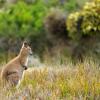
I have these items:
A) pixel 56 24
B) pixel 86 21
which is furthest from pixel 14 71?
pixel 56 24

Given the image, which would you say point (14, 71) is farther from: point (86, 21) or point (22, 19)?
point (22, 19)

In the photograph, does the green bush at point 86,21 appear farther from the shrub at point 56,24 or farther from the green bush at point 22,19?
the green bush at point 22,19

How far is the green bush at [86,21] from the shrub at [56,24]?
3.06 ft

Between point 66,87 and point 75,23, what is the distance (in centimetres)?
940

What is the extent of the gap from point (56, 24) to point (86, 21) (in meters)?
1.73

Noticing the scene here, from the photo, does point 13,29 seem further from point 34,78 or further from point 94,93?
point 94,93

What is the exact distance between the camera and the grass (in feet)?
32.6

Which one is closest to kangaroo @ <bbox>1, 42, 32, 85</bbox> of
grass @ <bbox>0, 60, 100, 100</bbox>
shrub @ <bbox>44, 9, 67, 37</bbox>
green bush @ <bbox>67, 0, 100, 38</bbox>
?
grass @ <bbox>0, 60, 100, 100</bbox>

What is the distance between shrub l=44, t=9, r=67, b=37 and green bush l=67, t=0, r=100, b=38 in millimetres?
933

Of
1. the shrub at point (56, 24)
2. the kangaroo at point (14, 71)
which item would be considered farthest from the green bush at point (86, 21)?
the kangaroo at point (14, 71)

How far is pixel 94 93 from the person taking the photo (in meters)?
10.0

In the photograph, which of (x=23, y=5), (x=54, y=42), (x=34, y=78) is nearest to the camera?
(x=34, y=78)

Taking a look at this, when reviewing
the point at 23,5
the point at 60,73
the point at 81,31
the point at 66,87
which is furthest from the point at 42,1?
the point at 66,87

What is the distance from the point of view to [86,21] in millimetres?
19422
